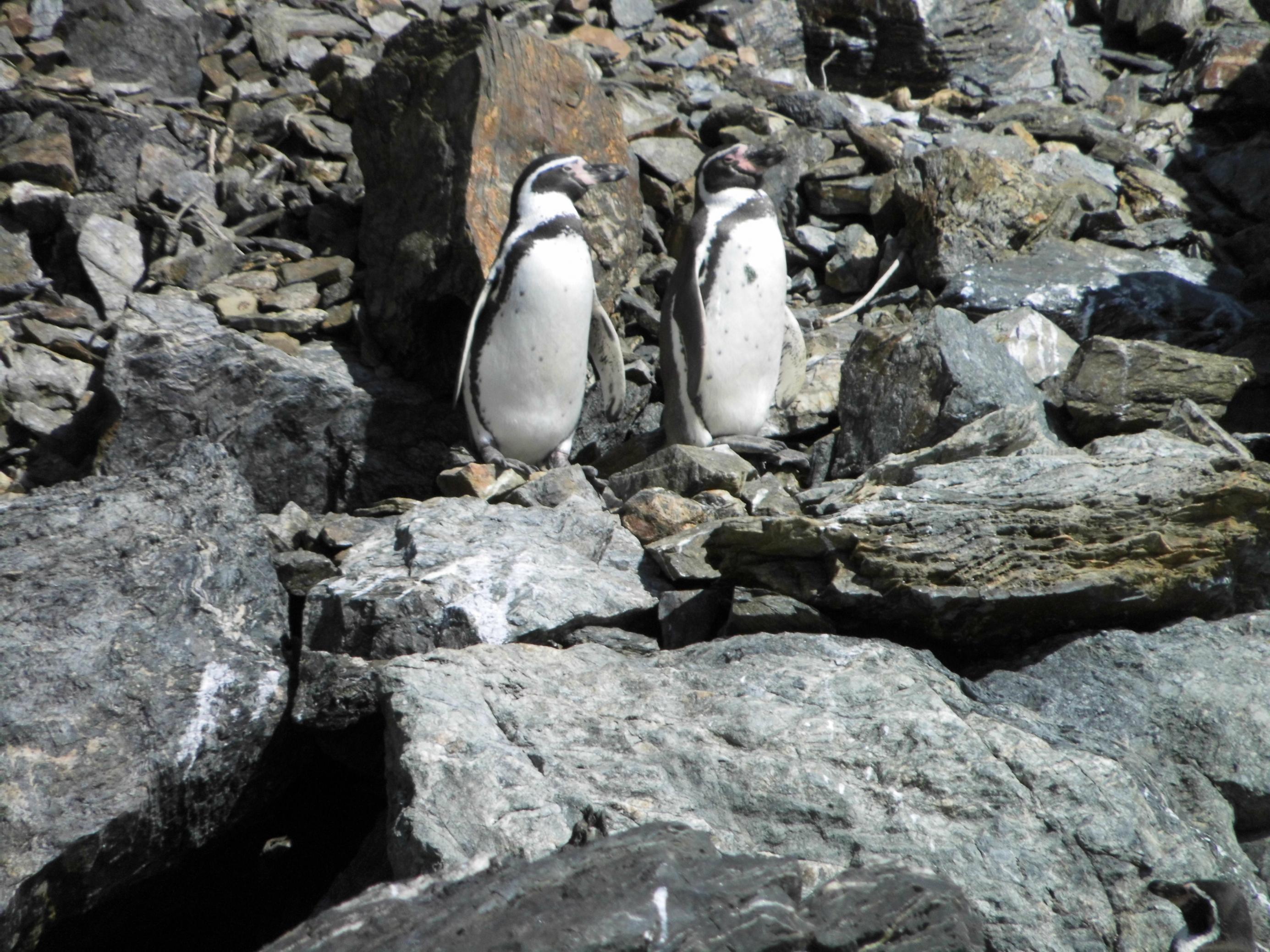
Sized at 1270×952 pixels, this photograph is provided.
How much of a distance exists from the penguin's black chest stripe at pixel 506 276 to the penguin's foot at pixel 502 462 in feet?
0.71

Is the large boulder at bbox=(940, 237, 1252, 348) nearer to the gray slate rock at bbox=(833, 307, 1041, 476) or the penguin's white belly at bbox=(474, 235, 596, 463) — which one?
the gray slate rock at bbox=(833, 307, 1041, 476)

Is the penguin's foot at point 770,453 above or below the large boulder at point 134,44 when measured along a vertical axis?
below

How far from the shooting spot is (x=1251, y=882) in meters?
2.54

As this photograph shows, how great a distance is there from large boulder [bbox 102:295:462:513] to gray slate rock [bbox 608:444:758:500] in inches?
59.6

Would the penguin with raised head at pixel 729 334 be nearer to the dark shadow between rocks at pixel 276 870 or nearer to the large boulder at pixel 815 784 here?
the dark shadow between rocks at pixel 276 870

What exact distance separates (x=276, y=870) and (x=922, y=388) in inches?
121

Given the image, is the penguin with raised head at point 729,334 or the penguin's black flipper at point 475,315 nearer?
the penguin's black flipper at point 475,315

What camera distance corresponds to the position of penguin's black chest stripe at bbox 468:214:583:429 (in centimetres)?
555

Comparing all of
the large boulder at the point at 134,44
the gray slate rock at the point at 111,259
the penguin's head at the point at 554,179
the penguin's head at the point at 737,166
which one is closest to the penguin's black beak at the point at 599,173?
the penguin's head at the point at 554,179

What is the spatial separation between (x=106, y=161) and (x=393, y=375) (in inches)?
103

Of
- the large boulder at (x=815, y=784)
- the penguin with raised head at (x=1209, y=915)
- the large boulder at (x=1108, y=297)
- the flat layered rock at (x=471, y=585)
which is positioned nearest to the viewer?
the penguin with raised head at (x=1209, y=915)

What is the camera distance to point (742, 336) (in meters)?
5.80

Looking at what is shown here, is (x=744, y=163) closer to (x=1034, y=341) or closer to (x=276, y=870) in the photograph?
(x=1034, y=341)

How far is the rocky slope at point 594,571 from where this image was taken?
2.37 metres
